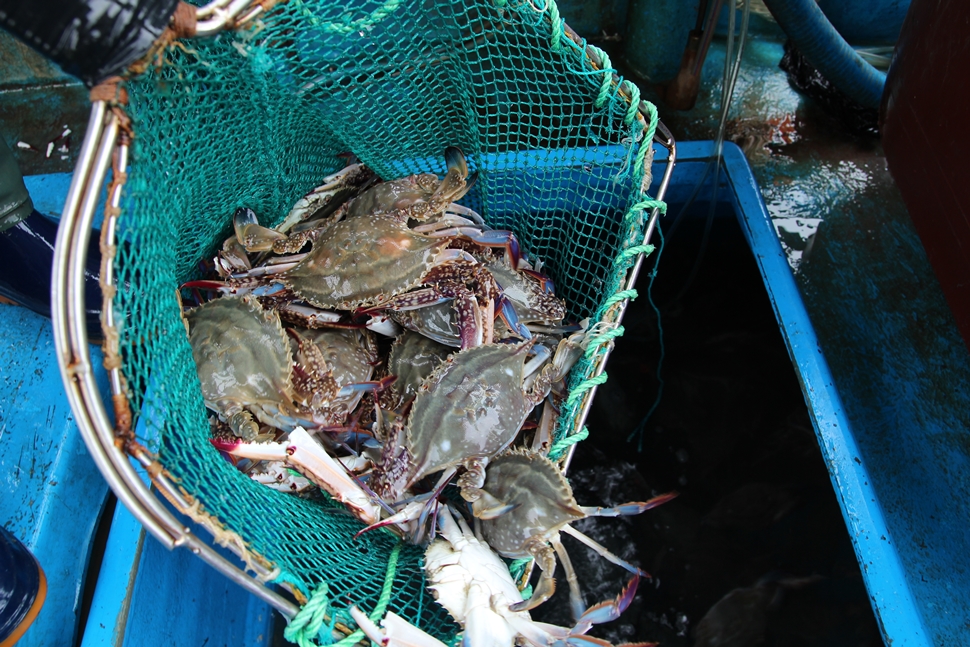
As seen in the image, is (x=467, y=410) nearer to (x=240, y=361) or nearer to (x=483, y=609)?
(x=483, y=609)

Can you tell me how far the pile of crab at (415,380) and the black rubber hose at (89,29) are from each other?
2.65 ft

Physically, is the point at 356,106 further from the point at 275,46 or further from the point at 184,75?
the point at 184,75

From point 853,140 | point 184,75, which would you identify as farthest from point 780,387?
point 184,75

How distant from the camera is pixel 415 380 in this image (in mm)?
1809

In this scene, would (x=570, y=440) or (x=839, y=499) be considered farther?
(x=839, y=499)

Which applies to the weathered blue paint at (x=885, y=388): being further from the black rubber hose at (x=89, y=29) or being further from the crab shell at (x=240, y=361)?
the black rubber hose at (x=89, y=29)

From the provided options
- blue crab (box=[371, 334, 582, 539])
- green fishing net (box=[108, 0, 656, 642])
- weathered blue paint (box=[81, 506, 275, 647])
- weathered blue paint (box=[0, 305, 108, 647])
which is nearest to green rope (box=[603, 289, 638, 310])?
green fishing net (box=[108, 0, 656, 642])

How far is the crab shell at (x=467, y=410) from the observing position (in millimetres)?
1589

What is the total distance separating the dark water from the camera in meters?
2.09

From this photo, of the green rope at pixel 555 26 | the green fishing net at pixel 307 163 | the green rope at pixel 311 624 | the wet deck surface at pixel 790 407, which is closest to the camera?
the green rope at pixel 311 624

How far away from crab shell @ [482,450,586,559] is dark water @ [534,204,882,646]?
33.1 inches

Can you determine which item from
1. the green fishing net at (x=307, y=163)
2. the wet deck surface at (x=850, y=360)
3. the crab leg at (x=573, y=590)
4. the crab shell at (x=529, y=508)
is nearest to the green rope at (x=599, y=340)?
the green fishing net at (x=307, y=163)

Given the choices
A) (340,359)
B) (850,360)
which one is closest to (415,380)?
(340,359)

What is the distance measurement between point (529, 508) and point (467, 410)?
0.30 m
